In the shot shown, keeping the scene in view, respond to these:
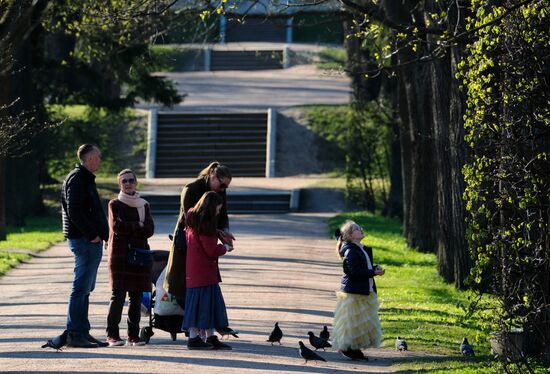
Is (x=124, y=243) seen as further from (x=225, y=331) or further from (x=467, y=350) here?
(x=467, y=350)

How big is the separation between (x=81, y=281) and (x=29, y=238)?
45.7 feet

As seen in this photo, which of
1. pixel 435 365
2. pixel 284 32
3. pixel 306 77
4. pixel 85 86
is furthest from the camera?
pixel 284 32

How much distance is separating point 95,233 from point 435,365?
3423mm

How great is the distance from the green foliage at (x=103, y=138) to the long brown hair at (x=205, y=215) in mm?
21391

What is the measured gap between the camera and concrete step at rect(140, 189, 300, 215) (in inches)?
1358

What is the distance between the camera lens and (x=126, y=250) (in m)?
12.8

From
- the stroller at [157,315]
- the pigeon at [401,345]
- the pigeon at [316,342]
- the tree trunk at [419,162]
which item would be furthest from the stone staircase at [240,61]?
the pigeon at [316,342]

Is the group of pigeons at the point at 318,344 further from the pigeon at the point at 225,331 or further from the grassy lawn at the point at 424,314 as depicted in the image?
the pigeon at the point at 225,331

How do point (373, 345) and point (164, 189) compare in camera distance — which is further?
point (164, 189)

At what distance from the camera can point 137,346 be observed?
41.9ft

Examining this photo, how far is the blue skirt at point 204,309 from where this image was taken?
1266 centimetres

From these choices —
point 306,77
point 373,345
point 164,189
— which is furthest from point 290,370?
point 306,77

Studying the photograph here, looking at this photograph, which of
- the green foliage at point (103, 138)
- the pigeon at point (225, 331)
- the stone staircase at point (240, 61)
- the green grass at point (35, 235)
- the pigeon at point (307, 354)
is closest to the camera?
the pigeon at point (307, 354)

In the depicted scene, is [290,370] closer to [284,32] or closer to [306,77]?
[306,77]
